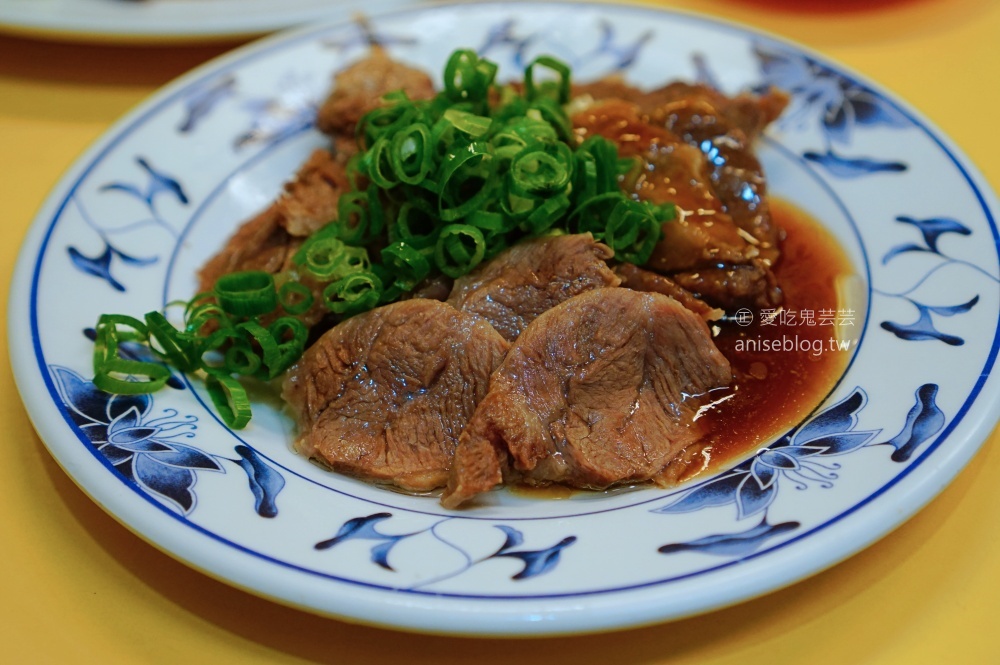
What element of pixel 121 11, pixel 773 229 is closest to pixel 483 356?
pixel 773 229

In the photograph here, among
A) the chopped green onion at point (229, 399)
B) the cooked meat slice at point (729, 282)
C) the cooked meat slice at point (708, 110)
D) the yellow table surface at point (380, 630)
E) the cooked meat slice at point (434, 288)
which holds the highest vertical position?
the cooked meat slice at point (708, 110)

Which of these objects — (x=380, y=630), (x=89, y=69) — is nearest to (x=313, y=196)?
(x=380, y=630)

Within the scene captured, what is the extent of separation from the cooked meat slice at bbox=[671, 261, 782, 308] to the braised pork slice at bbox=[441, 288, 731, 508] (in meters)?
0.28

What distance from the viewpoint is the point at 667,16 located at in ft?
13.0

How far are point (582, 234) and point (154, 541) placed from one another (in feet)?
4.94

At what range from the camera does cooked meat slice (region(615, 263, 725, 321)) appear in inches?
111

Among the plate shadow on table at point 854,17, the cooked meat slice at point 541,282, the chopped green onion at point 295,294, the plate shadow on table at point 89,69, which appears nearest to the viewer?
the cooked meat slice at point 541,282

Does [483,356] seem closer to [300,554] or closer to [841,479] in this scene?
[300,554]

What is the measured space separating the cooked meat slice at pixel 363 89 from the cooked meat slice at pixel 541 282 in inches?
43.9

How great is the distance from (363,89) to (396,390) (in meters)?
1.53

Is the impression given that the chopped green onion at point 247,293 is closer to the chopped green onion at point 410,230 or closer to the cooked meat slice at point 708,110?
the chopped green onion at point 410,230

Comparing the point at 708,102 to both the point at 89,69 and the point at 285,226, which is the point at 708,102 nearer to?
the point at 285,226

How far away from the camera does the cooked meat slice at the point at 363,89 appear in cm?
348

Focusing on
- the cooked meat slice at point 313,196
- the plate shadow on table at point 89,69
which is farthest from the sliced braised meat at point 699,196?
the plate shadow on table at point 89,69
